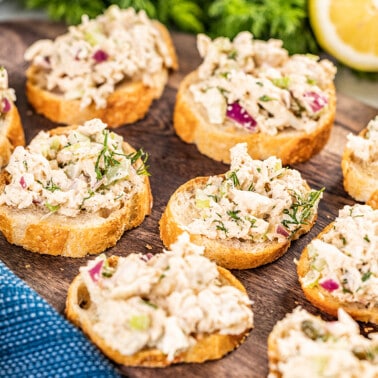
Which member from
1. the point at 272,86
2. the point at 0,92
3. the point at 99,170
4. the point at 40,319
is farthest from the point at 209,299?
the point at 0,92

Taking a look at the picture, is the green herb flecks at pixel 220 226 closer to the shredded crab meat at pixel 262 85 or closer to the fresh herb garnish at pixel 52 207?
the fresh herb garnish at pixel 52 207

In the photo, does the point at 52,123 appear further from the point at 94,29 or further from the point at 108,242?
the point at 108,242

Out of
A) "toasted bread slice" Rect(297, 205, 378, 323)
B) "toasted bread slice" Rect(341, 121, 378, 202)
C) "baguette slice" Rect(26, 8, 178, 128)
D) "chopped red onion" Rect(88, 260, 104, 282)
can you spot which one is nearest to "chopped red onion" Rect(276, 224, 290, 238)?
"toasted bread slice" Rect(297, 205, 378, 323)

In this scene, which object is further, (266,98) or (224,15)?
(224,15)

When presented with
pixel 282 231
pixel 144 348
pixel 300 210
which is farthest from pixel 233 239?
pixel 144 348

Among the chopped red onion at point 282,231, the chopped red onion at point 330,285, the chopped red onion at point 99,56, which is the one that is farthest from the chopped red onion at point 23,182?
the chopped red onion at point 330,285

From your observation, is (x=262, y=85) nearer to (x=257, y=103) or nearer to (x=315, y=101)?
(x=257, y=103)
